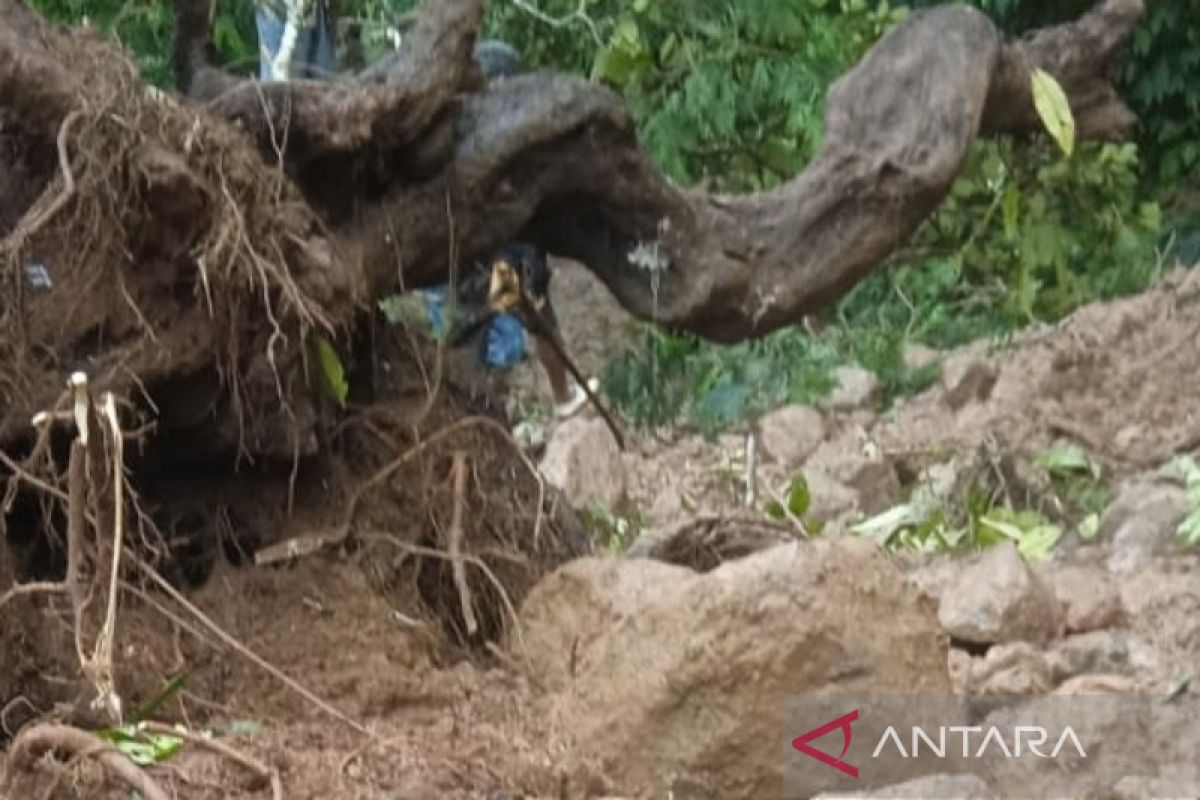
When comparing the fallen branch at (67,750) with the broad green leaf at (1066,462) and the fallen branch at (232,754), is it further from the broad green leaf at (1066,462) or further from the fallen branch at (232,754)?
the broad green leaf at (1066,462)

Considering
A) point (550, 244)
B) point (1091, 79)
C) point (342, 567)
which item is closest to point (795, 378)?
point (1091, 79)

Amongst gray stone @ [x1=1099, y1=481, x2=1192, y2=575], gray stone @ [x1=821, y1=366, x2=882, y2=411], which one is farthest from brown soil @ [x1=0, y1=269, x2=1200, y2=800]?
gray stone @ [x1=821, y1=366, x2=882, y2=411]

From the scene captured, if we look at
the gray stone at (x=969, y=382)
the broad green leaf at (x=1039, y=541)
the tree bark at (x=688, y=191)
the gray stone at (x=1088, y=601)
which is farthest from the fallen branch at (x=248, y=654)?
the gray stone at (x=969, y=382)

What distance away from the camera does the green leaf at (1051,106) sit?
4727 mm

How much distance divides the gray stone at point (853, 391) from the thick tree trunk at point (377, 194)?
2922mm

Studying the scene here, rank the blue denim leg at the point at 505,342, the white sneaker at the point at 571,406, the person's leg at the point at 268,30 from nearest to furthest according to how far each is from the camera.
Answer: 1. the person's leg at the point at 268,30
2. the blue denim leg at the point at 505,342
3. the white sneaker at the point at 571,406

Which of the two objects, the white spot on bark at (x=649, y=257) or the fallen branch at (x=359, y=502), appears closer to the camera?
the fallen branch at (x=359, y=502)

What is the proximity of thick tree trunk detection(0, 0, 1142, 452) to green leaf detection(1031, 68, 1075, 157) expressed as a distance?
0.04 metres

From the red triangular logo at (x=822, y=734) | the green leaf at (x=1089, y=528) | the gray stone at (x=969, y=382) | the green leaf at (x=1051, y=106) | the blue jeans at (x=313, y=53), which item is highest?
the blue jeans at (x=313, y=53)

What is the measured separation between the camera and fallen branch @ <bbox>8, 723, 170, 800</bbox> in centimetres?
275

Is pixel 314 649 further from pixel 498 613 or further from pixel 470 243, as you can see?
pixel 470 243

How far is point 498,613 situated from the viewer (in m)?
3.81

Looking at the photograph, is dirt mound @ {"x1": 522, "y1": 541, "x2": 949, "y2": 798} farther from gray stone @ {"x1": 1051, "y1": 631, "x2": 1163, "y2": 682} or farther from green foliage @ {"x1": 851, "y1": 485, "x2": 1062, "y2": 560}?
green foliage @ {"x1": 851, "y1": 485, "x2": 1062, "y2": 560}

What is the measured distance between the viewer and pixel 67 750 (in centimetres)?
281
